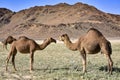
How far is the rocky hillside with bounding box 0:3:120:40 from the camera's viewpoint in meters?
100

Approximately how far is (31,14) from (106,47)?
4628 inches

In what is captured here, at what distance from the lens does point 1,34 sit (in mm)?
112500

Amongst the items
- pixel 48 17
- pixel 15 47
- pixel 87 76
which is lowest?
pixel 87 76

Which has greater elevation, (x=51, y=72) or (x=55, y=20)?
(x=55, y=20)

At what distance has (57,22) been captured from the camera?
387 ft

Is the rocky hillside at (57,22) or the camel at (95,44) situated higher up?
the rocky hillside at (57,22)

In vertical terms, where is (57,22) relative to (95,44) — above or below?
above

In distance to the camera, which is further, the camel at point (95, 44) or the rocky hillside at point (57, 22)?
the rocky hillside at point (57, 22)

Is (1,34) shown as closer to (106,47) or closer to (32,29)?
(32,29)

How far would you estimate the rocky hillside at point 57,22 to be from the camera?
329 feet

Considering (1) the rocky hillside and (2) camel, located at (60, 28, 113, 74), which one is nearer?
(2) camel, located at (60, 28, 113, 74)

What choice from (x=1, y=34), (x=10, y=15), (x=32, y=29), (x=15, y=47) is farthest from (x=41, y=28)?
(x=15, y=47)

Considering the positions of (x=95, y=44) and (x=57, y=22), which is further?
(x=57, y=22)

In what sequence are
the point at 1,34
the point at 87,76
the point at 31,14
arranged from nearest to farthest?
the point at 87,76 < the point at 1,34 < the point at 31,14
